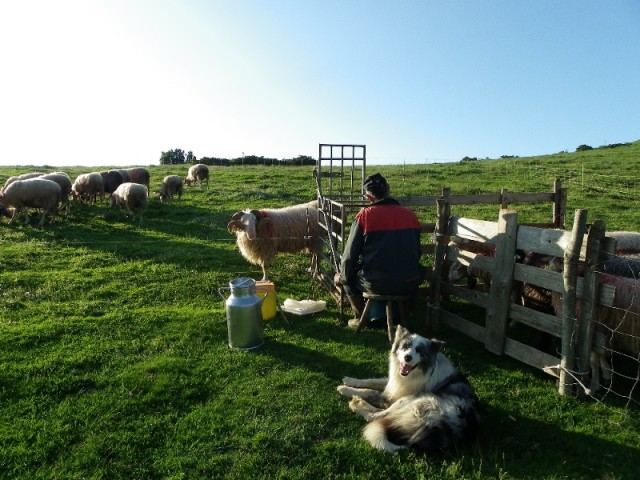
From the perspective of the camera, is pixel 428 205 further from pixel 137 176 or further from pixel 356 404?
pixel 137 176

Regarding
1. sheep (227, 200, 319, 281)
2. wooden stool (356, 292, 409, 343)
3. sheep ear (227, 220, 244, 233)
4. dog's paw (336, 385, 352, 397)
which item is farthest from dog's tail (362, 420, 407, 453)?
sheep ear (227, 220, 244, 233)

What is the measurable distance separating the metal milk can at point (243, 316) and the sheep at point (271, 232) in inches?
143

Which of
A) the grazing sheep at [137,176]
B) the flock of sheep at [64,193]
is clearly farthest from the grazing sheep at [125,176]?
the flock of sheep at [64,193]

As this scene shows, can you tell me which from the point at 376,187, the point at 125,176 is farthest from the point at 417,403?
the point at 125,176

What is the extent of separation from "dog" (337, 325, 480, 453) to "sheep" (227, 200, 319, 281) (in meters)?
5.61

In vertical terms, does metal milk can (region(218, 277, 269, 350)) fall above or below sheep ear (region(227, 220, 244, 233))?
below

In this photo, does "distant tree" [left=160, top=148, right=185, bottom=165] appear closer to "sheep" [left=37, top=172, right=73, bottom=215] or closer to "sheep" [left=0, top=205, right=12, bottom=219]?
"sheep" [left=37, top=172, right=73, bottom=215]

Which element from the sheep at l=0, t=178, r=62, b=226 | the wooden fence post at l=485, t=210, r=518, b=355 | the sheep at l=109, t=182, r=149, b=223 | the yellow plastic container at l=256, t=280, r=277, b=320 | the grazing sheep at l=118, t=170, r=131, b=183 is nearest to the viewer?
the wooden fence post at l=485, t=210, r=518, b=355

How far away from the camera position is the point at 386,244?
6316 mm

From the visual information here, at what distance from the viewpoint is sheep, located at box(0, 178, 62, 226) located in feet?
56.9

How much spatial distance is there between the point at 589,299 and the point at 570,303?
0.20 metres

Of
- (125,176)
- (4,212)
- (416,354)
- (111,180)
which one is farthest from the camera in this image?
(125,176)

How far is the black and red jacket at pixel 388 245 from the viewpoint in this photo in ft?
20.8

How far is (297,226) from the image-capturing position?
11016 millimetres
